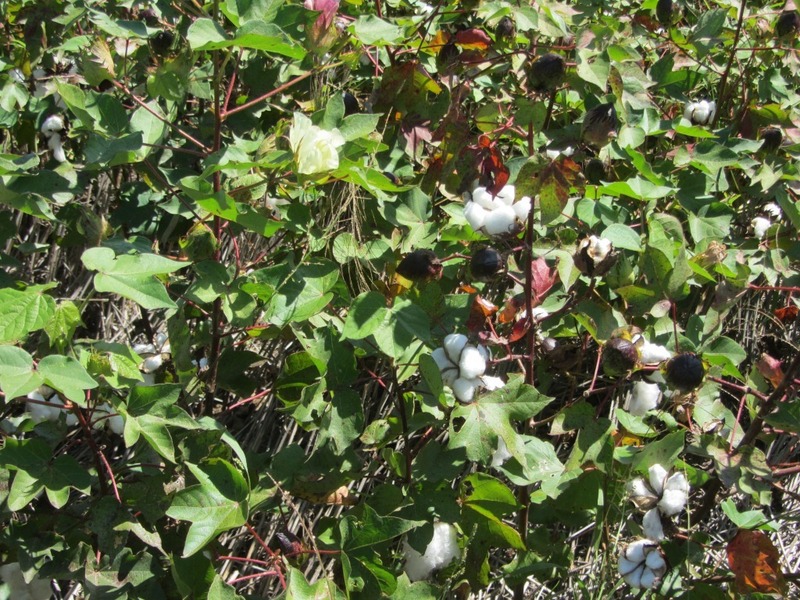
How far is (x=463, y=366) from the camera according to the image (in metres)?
1.21

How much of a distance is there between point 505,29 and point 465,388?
849 millimetres

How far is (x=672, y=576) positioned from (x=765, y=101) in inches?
46.7

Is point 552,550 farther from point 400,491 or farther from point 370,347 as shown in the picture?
point 370,347

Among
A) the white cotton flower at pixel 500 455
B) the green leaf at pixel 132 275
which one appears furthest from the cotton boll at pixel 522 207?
the green leaf at pixel 132 275

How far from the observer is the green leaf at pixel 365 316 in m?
1.23

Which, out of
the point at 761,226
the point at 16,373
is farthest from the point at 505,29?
the point at 16,373

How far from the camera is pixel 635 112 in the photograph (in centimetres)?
165

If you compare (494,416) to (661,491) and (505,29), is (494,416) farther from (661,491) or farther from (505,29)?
(505,29)

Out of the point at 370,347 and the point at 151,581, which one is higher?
the point at 370,347

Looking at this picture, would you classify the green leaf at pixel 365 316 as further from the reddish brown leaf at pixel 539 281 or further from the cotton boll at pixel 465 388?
the reddish brown leaf at pixel 539 281

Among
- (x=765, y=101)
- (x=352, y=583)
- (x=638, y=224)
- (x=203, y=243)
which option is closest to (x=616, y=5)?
(x=765, y=101)

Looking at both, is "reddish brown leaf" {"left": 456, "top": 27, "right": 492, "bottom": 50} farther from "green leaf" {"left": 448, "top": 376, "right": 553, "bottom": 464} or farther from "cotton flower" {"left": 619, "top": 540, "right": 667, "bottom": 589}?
"cotton flower" {"left": 619, "top": 540, "right": 667, "bottom": 589}

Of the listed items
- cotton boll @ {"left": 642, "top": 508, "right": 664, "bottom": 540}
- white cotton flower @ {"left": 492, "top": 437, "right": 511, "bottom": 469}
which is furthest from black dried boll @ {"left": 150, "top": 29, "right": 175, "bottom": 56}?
cotton boll @ {"left": 642, "top": 508, "right": 664, "bottom": 540}

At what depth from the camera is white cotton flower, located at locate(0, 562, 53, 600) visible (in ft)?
4.75
